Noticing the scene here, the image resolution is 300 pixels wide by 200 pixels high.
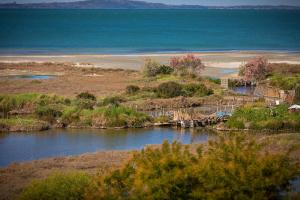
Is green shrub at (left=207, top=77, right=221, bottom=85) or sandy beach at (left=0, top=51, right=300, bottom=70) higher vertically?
sandy beach at (left=0, top=51, right=300, bottom=70)

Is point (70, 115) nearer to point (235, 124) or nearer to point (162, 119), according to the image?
point (162, 119)

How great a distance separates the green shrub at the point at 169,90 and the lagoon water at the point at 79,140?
11.5 meters

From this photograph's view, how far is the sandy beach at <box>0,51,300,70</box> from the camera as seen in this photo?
9444 cm

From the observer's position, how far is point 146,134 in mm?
49375

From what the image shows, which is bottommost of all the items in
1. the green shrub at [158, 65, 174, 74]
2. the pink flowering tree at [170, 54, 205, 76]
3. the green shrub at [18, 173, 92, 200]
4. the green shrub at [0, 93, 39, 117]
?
the green shrub at [18, 173, 92, 200]

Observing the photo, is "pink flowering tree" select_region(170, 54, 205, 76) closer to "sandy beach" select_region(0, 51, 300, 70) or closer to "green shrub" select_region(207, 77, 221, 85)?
"green shrub" select_region(207, 77, 221, 85)

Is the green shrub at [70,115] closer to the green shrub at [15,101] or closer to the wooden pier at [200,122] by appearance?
the green shrub at [15,101]

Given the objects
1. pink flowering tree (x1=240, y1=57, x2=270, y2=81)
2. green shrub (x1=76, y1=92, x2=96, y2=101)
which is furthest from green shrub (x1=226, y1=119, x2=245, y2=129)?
pink flowering tree (x1=240, y1=57, x2=270, y2=81)

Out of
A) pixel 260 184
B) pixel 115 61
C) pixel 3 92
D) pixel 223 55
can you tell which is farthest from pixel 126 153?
pixel 223 55

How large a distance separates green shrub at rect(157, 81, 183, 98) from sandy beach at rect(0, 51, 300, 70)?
26.3 meters

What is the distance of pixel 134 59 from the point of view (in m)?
104

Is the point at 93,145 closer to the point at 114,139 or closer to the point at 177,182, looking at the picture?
the point at 114,139

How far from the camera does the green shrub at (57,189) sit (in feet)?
92.6

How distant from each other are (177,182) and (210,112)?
30172 millimetres
